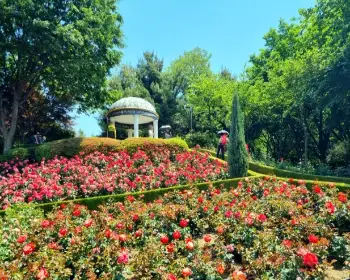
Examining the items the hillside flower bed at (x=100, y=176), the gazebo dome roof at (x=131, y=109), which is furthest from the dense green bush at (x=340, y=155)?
the gazebo dome roof at (x=131, y=109)

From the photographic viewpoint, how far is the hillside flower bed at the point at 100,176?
28.4ft

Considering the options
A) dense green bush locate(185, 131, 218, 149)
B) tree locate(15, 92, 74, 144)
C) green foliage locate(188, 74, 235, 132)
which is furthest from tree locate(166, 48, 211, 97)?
tree locate(15, 92, 74, 144)

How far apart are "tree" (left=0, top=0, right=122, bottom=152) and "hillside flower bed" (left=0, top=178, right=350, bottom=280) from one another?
38.9ft

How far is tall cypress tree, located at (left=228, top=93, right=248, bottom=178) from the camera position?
11.3 metres

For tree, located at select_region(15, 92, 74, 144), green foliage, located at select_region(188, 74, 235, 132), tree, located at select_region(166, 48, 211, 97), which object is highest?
tree, located at select_region(166, 48, 211, 97)

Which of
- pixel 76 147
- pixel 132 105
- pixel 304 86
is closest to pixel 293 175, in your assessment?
pixel 304 86

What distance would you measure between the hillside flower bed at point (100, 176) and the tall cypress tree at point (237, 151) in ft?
1.94

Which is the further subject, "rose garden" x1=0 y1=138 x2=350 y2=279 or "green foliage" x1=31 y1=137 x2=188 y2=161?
"green foliage" x1=31 y1=137 x2=188 y2=161

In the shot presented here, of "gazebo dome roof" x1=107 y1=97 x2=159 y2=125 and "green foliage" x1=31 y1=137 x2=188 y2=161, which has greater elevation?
"gazebo dome roof" x1=107 y1=97 x2=159 y2=125

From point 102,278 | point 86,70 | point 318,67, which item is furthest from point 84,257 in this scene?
point 318,67

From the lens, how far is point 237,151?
11.5m

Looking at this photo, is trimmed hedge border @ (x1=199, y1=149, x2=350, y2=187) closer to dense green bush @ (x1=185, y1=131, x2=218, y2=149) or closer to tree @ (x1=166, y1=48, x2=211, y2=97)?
dense green bush @ (x1=185, y1=131, x2=218, y2=149)

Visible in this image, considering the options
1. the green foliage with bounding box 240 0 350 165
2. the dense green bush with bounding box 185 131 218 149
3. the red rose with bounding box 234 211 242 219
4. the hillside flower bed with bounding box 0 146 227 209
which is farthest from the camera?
the dense green bush with bounding box 185 131 218 149

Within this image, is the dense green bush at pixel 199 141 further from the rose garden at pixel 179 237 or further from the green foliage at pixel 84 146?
the rose garden at pixel 179 237
